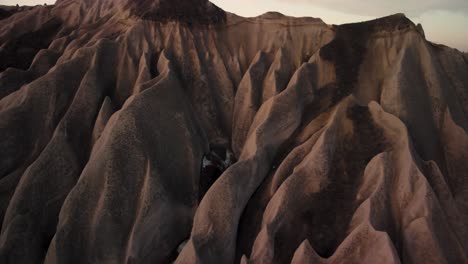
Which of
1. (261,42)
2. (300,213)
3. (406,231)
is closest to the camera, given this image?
(406,231)

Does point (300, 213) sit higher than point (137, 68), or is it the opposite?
point (137, 68)

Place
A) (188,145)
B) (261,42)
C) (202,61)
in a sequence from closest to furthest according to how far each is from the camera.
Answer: (188,145) → (202,61) → (261,42)

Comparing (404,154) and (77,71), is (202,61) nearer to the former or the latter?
(77,71)

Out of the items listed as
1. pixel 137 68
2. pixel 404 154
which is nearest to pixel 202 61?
pixel 137 68

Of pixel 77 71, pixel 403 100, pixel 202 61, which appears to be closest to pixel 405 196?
pixel 403 100

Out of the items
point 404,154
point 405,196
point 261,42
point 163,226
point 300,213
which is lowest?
point 163,226

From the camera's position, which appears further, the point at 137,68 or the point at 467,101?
the point at 137,68
